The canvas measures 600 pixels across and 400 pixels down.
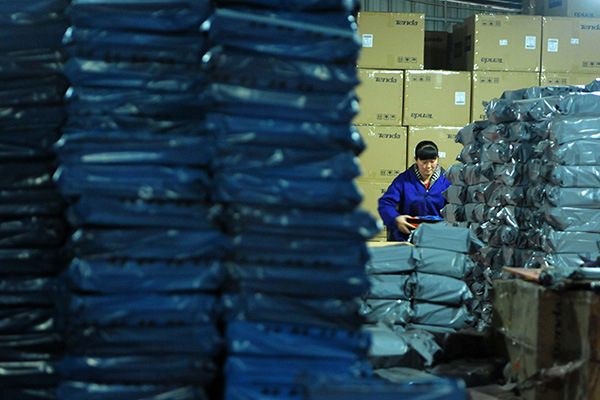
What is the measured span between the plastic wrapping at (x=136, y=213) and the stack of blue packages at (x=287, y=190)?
9 centimetres

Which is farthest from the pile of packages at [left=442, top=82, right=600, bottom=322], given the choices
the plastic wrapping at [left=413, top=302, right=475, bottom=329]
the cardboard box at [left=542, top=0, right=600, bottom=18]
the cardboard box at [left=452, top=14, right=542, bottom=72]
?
the cardboard box at [left=542, top=0, right=600, bottom=18]

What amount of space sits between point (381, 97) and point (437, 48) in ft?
4.81

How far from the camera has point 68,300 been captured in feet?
7.21

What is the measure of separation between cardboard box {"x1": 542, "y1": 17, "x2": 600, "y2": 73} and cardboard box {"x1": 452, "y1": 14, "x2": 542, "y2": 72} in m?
0.10

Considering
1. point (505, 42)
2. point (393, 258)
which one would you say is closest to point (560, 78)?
point (505, 42)

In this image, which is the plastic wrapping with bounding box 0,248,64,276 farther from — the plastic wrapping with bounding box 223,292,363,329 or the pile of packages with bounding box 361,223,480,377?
the pile of packages with bounding box 361,223,480,377

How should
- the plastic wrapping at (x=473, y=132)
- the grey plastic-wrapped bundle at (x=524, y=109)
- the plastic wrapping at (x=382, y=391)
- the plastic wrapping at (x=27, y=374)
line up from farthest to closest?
the plastic wrapping at (x=473, y=132)
the grey plastic-wrapped bundle at (x=524, y=109)
the plastic wrapping at (x=27, y=374)
the plastic wrapping at (x=382, y=391)

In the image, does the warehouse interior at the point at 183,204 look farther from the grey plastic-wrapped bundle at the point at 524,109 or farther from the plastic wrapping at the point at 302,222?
the grey plastic-wrapped bundle at the point at 524,109

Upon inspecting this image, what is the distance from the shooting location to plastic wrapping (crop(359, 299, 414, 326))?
4.49m

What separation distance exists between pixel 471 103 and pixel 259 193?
5630 mm

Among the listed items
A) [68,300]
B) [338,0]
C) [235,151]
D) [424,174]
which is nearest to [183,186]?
[235,151]

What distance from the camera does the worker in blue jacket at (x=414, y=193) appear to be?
610 cm

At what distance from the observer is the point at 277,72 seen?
2.13 metres

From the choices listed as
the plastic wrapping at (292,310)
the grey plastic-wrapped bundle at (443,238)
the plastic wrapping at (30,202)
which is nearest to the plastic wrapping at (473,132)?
the grey plastic-wrapped bundle at (443,238)
